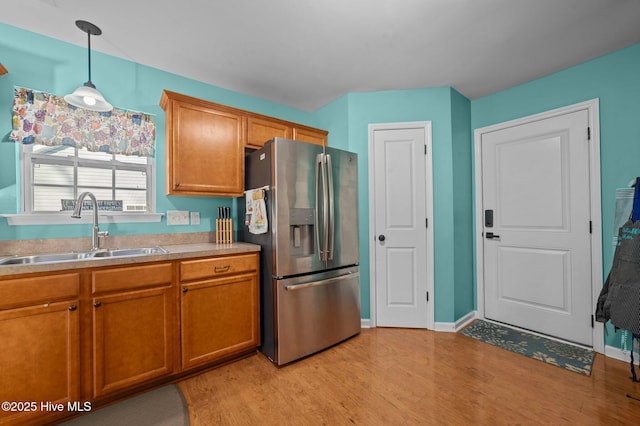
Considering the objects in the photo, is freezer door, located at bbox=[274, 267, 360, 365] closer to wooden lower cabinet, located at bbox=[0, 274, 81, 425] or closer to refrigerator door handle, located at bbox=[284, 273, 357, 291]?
refrigerator door handle, located at bbox=[284, 273, 357, 291]

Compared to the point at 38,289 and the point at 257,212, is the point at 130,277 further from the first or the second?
the point at 257,212

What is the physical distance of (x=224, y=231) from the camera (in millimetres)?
2703

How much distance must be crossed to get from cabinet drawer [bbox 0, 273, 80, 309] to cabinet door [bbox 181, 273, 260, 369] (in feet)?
2.05

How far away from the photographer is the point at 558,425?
1.58 metres

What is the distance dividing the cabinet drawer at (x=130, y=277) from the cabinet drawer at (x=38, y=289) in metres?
0.10

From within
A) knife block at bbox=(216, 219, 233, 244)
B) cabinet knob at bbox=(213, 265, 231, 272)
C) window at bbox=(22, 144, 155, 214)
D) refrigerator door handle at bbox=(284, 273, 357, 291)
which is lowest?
refrigerator door handle at bbox=(284, 273, 357, 291)

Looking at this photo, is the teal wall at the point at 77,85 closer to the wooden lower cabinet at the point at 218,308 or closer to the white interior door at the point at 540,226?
the wooden lower cabinet at the point at 218,308

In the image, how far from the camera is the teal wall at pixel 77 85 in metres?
1.94

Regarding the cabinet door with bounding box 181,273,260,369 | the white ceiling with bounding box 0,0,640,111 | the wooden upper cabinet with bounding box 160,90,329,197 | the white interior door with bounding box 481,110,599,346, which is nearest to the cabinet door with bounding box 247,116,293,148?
the wooden upper cabinet with bounding box 160,90,329,197

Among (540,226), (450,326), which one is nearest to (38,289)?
(450,326)

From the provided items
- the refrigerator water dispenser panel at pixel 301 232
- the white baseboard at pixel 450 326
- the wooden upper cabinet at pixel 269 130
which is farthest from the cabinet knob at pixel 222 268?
the white baseboard at pixel 450 326

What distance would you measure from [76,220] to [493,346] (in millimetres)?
3728

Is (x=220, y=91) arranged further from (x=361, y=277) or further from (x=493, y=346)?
(x=493, y=346)

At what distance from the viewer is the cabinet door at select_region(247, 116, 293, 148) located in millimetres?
2668
